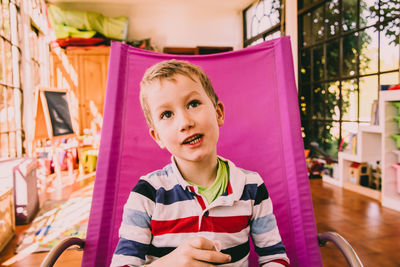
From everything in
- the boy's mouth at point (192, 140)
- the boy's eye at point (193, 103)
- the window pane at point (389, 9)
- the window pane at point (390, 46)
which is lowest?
the boy's mouth at point (192, 140)

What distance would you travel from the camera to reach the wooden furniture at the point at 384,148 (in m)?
2.38

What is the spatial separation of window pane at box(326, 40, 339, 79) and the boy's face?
118 inches

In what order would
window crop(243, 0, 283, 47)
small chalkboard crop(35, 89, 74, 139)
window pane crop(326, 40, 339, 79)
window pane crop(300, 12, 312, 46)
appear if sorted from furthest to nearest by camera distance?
1. window crop(243, 0, 283, 47)
2. window pane crop(300, 12, 312, 46)
3. window pane crop(326, 40, 339, 79)
4. small chalkboard crop(35, 89, 74, 139)

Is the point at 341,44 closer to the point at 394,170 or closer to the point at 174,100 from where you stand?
the point at 394,170

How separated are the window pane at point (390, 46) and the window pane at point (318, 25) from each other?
880 mm

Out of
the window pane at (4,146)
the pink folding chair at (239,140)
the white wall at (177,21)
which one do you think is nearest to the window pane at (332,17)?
the white wall at (177,21)

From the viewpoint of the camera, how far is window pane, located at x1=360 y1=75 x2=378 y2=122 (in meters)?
2.77

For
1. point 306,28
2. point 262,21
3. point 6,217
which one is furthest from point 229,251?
point 262,21

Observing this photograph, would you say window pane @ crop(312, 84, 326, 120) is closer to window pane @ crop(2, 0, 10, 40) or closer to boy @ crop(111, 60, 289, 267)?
boy @ crop(111, 60, 289, 267)

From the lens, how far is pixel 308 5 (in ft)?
11.6

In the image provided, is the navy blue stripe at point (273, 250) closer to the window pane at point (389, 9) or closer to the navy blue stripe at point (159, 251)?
the navy blue stripe at point (159, 251)

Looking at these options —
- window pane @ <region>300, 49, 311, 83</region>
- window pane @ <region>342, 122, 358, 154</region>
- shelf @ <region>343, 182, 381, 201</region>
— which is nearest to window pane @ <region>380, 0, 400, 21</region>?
window pane @ <region>342, 122, 358, 154</region>

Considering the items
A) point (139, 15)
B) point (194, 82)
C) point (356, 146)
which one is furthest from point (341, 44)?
point (139, 15)

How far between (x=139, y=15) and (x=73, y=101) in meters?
1.96
